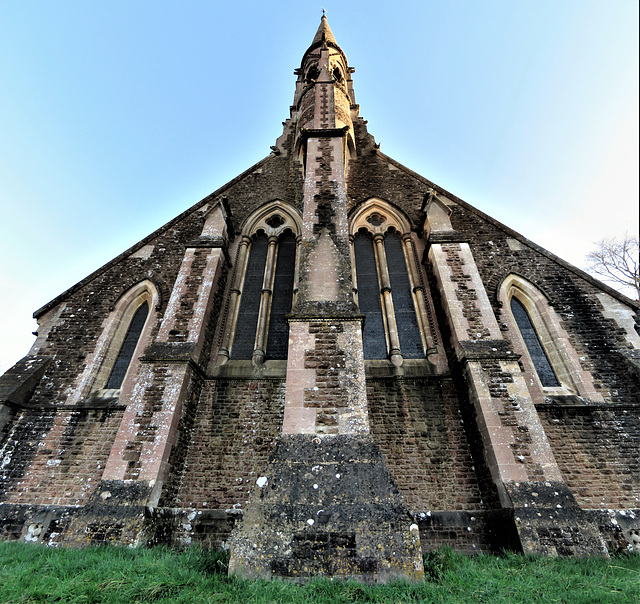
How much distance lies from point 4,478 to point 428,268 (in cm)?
1095

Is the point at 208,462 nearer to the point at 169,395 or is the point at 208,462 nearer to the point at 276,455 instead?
the point at 169,395

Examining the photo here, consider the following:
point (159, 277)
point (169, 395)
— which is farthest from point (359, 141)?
point (169, 395)

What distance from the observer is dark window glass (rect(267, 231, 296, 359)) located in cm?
902

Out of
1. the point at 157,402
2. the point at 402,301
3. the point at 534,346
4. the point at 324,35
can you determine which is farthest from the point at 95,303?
the point at 324,35

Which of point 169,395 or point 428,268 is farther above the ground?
point 428,268

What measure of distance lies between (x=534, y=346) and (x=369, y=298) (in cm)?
433

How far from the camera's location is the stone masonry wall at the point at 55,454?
7.23 m

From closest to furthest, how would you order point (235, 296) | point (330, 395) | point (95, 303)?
1. point (330, 395)
2. point (235, 296)
3. point (95, 303)

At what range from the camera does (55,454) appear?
7.64m

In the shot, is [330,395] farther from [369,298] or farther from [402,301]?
[402,301]

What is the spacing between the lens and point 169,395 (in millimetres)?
7098

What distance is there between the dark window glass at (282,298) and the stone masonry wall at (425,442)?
8.41 feet

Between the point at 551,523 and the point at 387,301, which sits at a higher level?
the point at 387,301

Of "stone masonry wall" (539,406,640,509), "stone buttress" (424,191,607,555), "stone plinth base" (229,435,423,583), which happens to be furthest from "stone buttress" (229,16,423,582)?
"stone masonry wall" (539,406,640,509)
